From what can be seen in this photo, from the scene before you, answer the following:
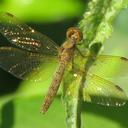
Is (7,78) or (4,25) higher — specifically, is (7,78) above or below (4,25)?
below

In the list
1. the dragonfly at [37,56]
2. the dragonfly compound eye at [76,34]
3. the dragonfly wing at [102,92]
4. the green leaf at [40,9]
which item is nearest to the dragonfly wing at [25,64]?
the dragonfly at [37,56]

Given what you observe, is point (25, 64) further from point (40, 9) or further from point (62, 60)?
point (40, 9)

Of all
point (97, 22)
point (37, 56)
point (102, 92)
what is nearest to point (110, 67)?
point (102, 92)

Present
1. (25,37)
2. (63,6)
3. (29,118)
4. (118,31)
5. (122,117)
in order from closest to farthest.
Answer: (122,117), (29,118), (118,31), (25,37), (63,6)

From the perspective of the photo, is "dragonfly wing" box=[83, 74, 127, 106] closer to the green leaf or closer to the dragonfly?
the dragonfly

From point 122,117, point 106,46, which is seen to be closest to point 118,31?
point 106,46

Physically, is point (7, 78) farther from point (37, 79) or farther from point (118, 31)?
point (118, 31)

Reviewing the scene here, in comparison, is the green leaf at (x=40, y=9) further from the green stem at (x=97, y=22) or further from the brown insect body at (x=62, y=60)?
the green stem at (x=97, y=22)

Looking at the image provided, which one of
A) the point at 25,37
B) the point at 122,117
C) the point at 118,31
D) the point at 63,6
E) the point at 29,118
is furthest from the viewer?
the point at 63,6
